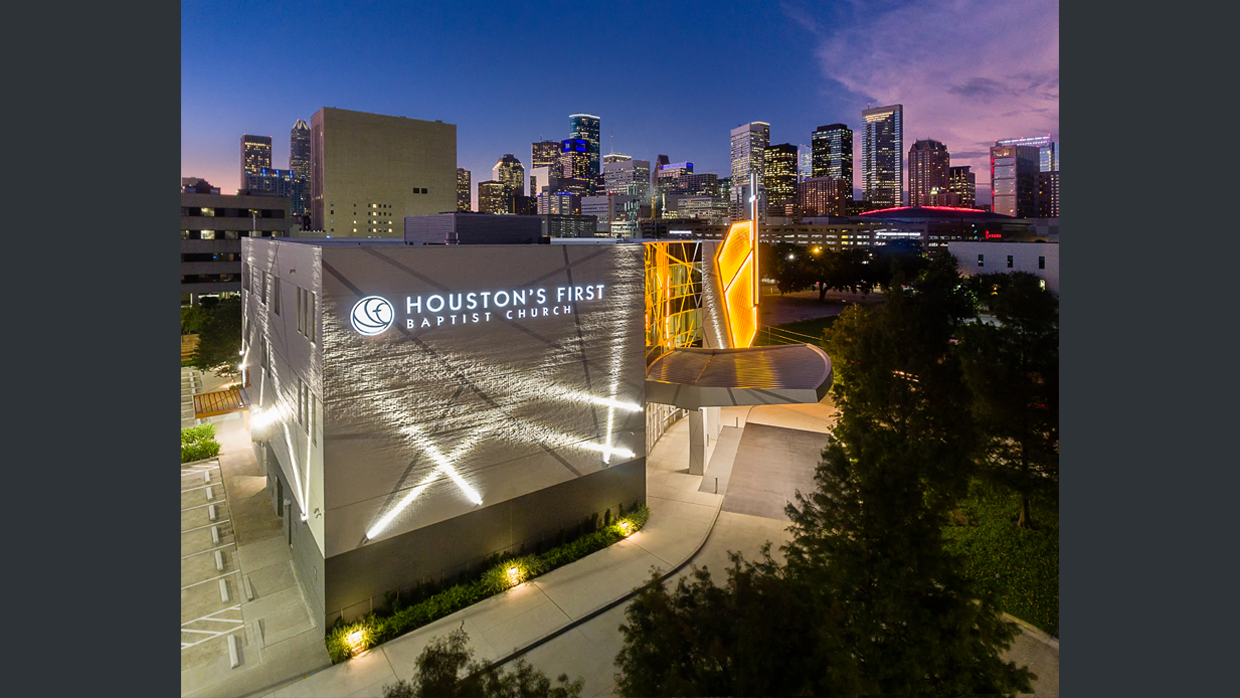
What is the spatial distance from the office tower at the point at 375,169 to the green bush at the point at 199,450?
3268 inches

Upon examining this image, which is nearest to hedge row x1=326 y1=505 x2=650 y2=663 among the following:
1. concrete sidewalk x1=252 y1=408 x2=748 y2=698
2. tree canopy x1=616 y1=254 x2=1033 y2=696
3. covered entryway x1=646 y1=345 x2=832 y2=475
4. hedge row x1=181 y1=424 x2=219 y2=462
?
concrete sidewalk x1=252 y1=408 x2=748 y2=698

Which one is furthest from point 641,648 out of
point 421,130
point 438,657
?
point 421,130

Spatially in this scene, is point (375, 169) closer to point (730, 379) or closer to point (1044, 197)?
point (730, 379)

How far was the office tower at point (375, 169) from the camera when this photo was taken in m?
105

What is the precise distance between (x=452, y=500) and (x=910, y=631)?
11.0 m

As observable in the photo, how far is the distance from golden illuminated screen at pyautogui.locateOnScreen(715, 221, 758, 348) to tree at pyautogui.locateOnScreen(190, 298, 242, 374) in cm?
2897

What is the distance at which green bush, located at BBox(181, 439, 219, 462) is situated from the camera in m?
26.5

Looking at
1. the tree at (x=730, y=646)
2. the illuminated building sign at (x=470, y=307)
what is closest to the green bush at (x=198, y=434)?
the illuminated building sign at (x=470, y=307)

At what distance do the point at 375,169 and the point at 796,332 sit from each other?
277ft

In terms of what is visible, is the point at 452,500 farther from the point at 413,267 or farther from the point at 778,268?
the point at 778,268

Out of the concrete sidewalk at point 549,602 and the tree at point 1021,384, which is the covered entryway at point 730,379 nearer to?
the concrete sidewalk at point 549,602

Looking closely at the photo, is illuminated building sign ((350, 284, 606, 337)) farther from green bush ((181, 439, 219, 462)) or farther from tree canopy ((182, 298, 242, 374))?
tree canopy ((182, 298, 242, 374))

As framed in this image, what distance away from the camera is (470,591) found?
52.7ft

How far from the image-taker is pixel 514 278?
16609 millimetres
